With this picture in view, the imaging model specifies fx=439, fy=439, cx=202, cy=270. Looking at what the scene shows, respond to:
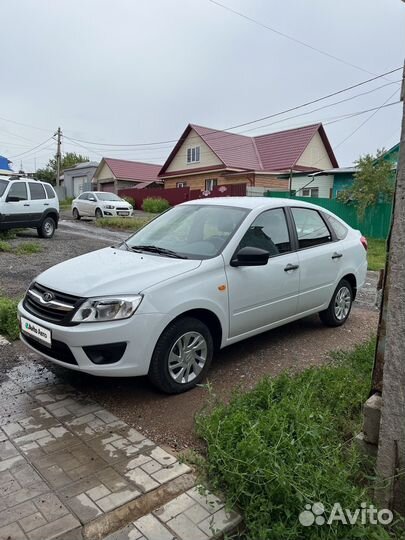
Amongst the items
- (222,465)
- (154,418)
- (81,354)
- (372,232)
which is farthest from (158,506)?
(372,232)

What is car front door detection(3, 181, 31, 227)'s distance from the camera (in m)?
12.5

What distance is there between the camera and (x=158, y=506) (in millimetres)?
2488

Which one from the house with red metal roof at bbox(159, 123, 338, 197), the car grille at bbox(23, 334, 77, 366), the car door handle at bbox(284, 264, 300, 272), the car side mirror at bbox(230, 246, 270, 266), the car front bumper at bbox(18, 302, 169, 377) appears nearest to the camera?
the car front bumper at bbox(18, 302, 169, 377)

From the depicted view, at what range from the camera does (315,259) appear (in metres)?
4.95

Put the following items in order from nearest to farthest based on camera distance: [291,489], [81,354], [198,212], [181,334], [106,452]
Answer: [291,489] < [106,452] < [81,354] < [181,334] < [198,212]

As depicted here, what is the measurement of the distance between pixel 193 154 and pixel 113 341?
97.6ft

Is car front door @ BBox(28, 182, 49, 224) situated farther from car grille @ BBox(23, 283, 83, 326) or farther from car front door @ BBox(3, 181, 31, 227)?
car grille @ BBox(23, 283, 83, 326)

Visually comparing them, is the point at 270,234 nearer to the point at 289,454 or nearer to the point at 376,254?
the point at 289,454

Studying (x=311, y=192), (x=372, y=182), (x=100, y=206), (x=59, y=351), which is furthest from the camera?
(x=311, y=192)

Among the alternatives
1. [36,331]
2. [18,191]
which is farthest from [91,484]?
[18,191]

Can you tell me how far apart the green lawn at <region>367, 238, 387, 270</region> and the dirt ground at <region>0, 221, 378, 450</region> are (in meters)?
4.69

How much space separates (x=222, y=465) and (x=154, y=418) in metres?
0.90

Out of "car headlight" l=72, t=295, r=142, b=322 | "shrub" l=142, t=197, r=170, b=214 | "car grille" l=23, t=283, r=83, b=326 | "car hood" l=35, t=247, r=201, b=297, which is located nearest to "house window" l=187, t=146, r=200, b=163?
"shrub" l=142, t=197, r=170, b=214

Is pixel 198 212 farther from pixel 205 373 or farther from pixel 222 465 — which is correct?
pixel 222 465
